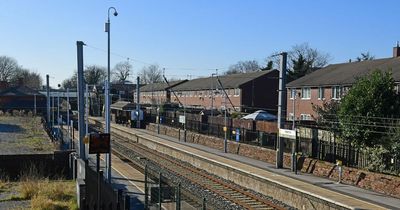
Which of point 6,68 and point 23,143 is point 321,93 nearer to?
point 23,143

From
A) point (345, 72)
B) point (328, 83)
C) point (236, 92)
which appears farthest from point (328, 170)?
point (236, 92)

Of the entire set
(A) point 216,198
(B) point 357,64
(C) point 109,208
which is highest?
(B) point 357,64

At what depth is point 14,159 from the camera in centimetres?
3059

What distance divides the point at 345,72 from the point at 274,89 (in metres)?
22.3

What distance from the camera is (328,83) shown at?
45.5m

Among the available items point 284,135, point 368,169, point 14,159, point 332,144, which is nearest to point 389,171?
point 368,169

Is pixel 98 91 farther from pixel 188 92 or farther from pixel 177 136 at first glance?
pixel 177 136

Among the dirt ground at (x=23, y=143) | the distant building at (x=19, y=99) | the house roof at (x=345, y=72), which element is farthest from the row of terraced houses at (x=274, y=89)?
the distant building at (x=19, y=99)

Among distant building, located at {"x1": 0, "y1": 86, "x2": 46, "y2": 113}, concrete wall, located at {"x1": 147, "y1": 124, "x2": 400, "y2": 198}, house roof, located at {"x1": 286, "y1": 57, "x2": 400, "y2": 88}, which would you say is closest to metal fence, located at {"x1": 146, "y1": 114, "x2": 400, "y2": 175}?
concrete wall, located at {"x1": 147, "y1": 124, "x2": 400, "y2": 198}

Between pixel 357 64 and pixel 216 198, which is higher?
pixel 357 64

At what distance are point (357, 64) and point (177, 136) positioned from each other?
20260mm

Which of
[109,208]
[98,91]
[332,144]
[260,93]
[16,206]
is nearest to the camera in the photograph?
[109,208]

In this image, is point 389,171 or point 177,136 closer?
point 389,171

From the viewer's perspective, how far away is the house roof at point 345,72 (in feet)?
138
